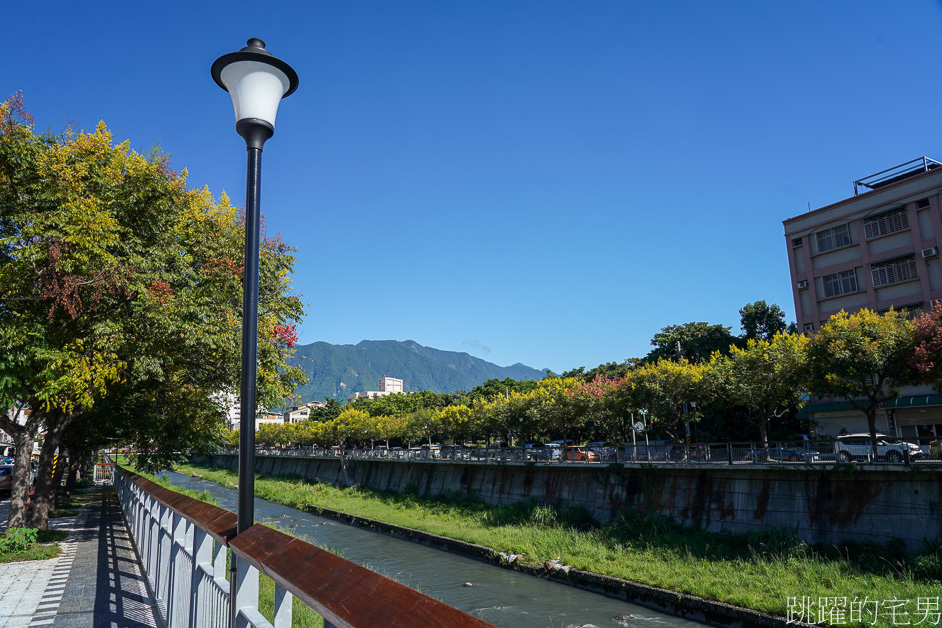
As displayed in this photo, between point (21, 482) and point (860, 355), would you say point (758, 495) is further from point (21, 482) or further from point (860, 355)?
point (21, 482)

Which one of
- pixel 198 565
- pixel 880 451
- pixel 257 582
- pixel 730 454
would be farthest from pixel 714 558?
pixel 257 582

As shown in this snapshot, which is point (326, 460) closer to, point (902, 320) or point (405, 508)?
point (405, 508)

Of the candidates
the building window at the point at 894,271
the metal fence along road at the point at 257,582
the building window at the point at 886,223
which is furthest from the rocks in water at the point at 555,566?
the building window at the point at 886,223

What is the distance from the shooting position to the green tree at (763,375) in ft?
91.8

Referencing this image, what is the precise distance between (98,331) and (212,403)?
588cm

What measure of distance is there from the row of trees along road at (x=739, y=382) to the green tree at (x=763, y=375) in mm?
51

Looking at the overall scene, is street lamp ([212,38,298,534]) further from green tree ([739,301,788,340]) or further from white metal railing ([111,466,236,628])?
green tree ([739,301,788,340])

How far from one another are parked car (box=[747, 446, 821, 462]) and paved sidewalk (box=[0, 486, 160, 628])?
22.1 meters

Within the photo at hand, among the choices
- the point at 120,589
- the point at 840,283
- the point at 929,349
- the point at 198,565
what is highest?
the point at 840,283

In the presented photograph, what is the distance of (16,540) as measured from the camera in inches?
469

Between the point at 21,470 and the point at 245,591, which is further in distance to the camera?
the point at 21,470

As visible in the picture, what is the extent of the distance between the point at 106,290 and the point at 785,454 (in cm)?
Answer: 2345

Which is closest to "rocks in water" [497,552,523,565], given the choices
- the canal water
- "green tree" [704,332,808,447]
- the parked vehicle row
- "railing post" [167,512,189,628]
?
the canal water

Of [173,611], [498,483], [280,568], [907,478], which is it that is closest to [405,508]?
[498,483]
